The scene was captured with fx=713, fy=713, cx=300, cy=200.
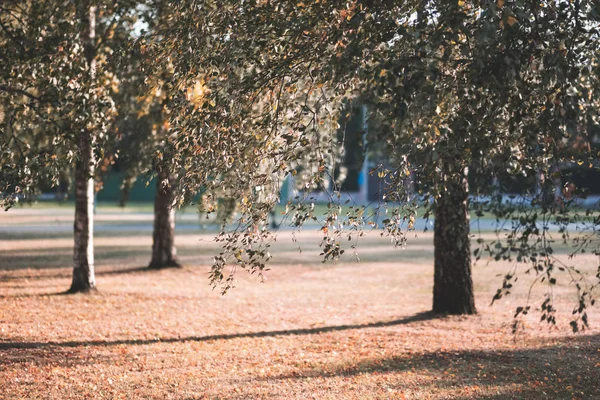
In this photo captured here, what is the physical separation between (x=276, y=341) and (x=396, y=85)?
240 inches

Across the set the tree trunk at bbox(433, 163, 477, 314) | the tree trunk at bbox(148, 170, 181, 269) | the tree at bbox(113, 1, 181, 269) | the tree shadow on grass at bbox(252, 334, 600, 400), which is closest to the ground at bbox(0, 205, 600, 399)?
the tree shadow on grass at bbox(252, 334, 600, 400)

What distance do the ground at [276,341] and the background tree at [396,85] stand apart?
96 cm

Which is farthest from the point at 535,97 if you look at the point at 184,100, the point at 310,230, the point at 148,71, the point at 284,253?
the point at 310,230

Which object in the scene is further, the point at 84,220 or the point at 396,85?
the point at 84,220

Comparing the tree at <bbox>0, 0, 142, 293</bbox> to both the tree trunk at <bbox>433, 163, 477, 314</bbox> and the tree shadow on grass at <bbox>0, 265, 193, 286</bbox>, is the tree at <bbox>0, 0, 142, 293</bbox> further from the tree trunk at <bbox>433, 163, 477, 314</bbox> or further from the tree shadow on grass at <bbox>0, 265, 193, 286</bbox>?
the tree shadow on grass at <bbox>0, 265, 193, 286</bbox>

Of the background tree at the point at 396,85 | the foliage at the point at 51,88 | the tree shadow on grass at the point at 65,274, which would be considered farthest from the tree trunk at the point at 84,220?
the background tree at the point at 396,85

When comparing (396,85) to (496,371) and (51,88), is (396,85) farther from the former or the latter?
(51,88)

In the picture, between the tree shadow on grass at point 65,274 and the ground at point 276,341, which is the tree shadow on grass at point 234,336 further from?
the tree shadow on grass at point 65,274

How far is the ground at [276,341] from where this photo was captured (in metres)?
7.61

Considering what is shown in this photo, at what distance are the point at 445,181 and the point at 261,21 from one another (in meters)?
2.05

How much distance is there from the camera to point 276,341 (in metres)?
10.2

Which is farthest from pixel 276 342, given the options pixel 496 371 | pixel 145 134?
pixel 145 134

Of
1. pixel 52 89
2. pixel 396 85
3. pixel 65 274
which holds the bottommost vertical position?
pixel 65 274

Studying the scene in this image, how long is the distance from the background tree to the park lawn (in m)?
1.75
